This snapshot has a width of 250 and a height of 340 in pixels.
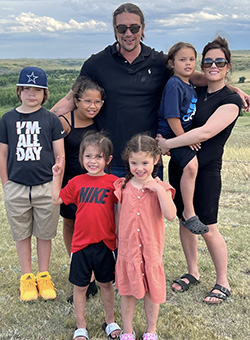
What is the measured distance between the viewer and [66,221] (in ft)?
16.5

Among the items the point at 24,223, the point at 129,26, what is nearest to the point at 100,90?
the point at 129,26

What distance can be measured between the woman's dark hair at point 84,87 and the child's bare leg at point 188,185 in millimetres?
1271

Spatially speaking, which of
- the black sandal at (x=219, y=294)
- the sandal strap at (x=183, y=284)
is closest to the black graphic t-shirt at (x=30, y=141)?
the sandal strap at (x=183, y=284)

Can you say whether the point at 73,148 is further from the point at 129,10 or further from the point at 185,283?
the point at 185,283

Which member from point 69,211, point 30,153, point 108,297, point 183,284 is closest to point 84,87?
point 30,153

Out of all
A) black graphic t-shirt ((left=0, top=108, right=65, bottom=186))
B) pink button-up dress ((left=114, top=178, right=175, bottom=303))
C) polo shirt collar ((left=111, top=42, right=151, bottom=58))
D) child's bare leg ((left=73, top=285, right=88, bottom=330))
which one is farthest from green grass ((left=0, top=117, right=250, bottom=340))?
polo shirt collar ((left=111, top=42, right=151, bottom=58))

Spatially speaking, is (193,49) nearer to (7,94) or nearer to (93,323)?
(93,323)

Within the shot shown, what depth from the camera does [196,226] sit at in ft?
14.7

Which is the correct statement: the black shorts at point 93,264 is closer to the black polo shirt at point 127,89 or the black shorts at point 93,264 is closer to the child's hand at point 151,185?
the child's hand at point 151,185

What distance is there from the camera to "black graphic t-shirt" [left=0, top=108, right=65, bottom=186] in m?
4.41

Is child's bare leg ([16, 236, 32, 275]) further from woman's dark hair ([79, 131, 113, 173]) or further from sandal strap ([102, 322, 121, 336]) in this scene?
woman's dark hair ([79, 131, 113, 173])

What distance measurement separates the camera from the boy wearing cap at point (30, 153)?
4.42 meters

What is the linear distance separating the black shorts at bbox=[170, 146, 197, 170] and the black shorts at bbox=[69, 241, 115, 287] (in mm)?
1328

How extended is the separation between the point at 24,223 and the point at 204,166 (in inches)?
87.6
